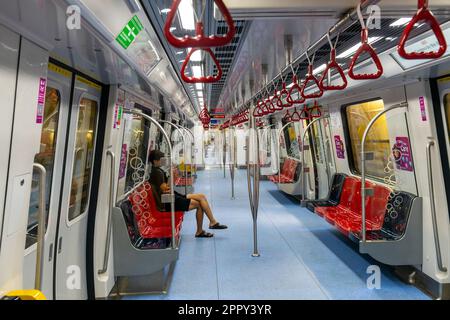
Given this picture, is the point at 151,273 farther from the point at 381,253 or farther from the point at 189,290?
the point at 381,253

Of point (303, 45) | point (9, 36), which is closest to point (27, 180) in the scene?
point (9, 36)

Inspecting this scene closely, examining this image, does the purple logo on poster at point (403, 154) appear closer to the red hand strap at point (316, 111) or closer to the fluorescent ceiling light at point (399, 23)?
the fluorescent ceiling light at point (399, 23)

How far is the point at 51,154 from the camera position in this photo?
2.72 m

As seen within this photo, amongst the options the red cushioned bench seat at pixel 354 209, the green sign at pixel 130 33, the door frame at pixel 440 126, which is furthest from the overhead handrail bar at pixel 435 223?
the green sign at pixel 130 33

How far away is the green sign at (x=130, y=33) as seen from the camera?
2.22 meters

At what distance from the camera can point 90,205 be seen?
351 centimetres

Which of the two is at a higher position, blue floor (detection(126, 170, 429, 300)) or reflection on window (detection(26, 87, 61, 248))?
reflection on window (detection(26, 87, 61, 248))

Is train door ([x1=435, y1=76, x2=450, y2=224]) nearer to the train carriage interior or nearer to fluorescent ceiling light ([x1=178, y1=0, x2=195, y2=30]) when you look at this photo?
the train carriage interior

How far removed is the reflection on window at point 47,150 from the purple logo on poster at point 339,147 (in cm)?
543

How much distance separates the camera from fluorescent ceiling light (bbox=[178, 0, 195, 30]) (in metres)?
2.53

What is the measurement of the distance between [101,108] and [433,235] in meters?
3.99

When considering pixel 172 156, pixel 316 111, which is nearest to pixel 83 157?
pixel 172 156

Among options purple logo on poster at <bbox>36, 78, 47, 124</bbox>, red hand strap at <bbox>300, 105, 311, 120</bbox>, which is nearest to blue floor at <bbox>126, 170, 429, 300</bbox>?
red hand strap at <bbox>300, 105, 311, 120</bbox>

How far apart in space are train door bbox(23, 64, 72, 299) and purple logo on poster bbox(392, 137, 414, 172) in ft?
13.0
